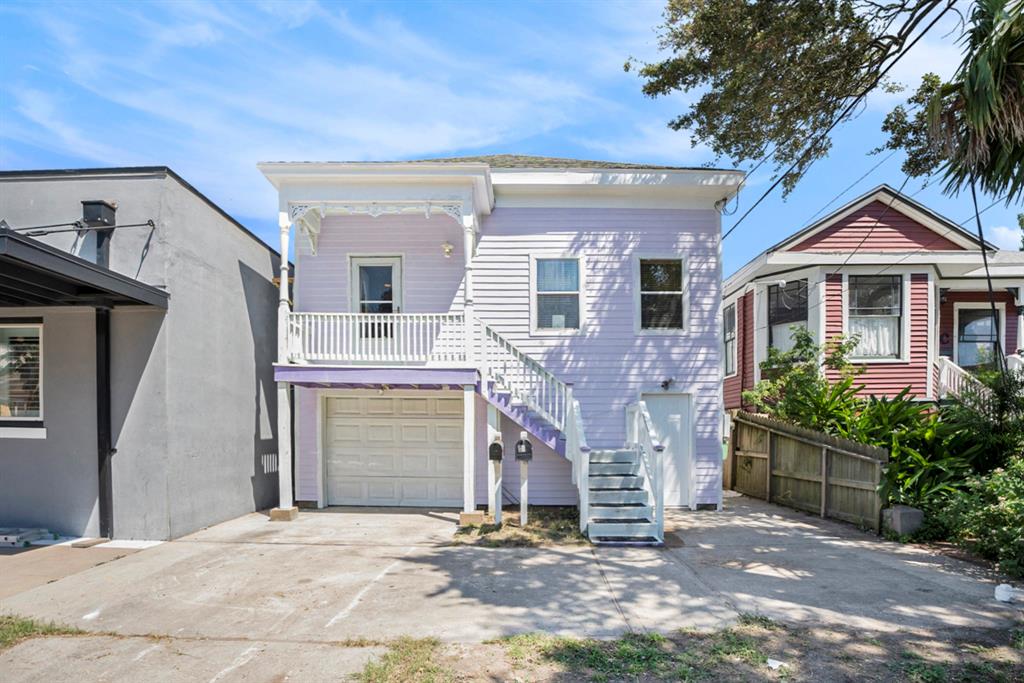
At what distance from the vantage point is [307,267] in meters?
10.3

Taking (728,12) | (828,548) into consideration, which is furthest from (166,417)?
(728,12)

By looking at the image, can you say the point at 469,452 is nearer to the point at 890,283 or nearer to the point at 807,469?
the point at 807,469

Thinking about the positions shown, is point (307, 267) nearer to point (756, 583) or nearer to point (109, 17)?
point (109, 17)

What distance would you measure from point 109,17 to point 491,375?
7.45m

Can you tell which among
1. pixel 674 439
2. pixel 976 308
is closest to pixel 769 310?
pixel 976 308

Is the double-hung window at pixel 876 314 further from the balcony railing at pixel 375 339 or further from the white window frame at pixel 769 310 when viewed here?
the balcony railing at pixel 375 339

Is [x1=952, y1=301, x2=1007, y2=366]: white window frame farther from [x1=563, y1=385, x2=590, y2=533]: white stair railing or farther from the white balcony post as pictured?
the white balcony post

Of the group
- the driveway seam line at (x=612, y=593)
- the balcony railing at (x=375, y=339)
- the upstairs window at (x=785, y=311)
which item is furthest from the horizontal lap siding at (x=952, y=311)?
the balcony railing at (x=375, y=339)

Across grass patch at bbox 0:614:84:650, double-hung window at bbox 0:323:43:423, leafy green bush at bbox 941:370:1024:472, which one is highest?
double-hung window at bbox 0:323:43:423

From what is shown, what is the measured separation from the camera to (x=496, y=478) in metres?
8.80

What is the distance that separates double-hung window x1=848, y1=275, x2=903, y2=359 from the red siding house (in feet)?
0.06

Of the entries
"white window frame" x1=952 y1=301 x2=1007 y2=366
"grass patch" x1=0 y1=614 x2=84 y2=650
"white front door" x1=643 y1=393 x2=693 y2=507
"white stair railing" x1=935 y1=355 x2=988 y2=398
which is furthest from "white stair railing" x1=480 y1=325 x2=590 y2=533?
"white window frame" x1=952 y1=301 x2=1007 y2=366

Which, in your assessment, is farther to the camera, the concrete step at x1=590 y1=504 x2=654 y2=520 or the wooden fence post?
the wooden fence post

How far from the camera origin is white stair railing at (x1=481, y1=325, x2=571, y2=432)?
9172 mm
